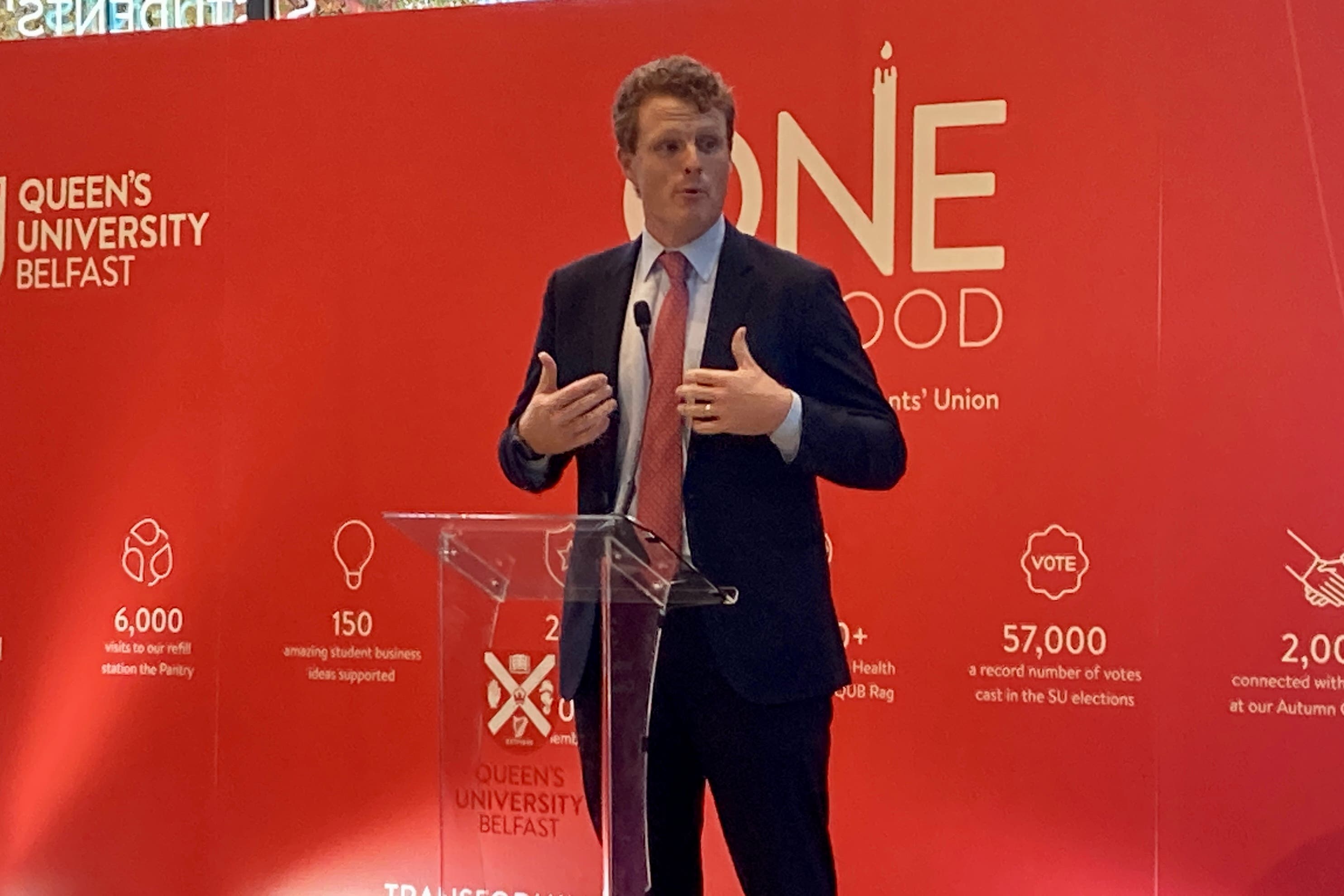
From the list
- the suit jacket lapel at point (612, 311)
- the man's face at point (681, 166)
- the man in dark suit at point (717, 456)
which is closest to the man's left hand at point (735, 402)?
the man in dark suit at point (717, 456)

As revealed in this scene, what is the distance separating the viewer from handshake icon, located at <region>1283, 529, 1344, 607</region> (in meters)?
3.21

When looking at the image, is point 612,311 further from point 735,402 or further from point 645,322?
point 735,402

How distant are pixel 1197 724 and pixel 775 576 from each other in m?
1.51

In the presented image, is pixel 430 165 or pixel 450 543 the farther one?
pixel 430 165

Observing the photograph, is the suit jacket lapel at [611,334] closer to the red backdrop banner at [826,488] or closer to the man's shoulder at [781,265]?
the man's shoulder at [781,265]

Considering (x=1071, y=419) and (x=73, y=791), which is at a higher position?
(x=1071, y=419)

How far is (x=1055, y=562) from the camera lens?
11.1 feet

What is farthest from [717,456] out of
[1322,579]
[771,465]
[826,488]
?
[1322,579]

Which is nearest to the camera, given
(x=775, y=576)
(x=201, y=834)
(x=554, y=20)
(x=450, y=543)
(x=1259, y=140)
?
(x=450, y=543)

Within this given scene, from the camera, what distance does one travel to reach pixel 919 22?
3484mm

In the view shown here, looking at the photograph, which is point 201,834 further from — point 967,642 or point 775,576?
point 775,576

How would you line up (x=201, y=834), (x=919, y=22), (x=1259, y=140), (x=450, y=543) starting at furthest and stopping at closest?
(x=201, y=834)
(x=919, y=22)
(x=1259, y=140)
(x=450, y=543)

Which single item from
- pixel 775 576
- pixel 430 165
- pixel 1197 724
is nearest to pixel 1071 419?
pixel 1197 724

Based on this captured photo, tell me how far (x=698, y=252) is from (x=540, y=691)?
737 millimetres
